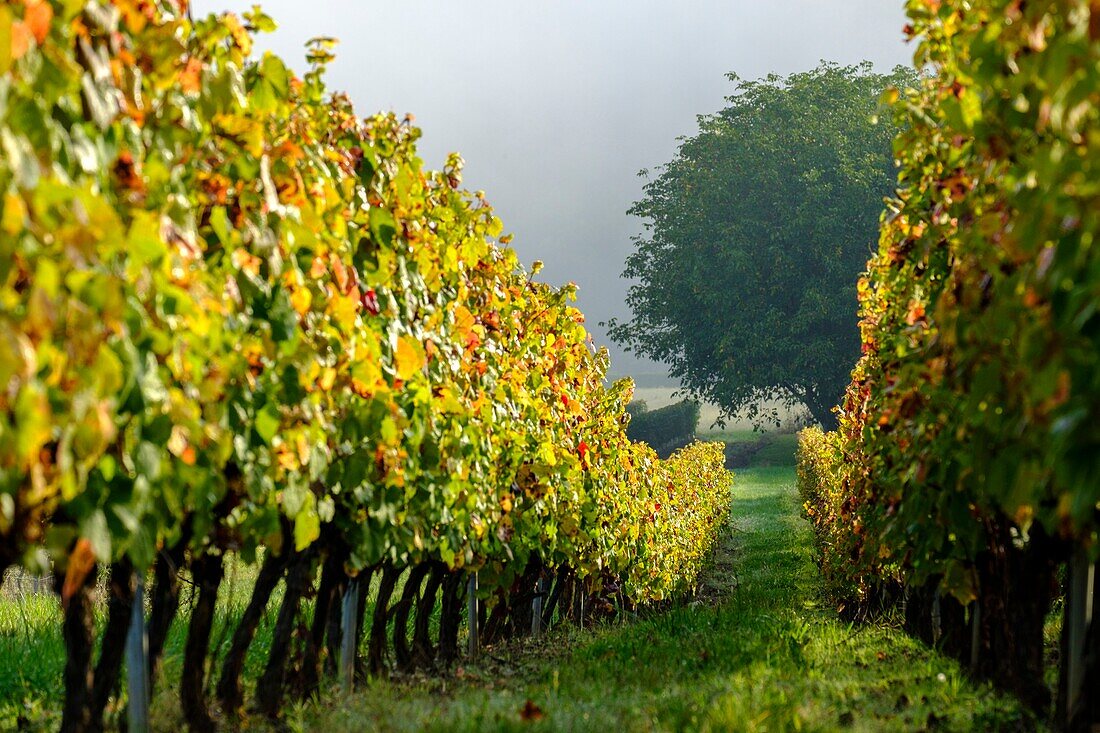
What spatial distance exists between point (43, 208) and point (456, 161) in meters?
4.41

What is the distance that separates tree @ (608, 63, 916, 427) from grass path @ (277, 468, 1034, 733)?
33.6 meters

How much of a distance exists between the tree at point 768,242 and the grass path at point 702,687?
33.6m

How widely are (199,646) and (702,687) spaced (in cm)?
249

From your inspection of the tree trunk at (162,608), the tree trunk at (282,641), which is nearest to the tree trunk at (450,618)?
the tree trunk at (282,641)

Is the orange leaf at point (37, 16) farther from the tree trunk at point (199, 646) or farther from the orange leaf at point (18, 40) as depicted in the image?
the tree trunk at point (199, 646)

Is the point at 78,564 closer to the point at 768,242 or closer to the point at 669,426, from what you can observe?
the point at 768,242

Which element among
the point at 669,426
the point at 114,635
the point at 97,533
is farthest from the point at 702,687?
the point at 669,426

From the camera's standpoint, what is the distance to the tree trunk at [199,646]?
465 cm

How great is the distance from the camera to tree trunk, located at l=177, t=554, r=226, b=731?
15.3 ft

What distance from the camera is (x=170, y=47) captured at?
331 cm

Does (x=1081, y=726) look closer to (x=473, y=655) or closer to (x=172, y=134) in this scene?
(x=172, y=134)

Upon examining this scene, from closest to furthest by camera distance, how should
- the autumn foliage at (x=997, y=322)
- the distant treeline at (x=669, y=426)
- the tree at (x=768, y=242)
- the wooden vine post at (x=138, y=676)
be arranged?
the autumn foliage at (x=997, y=322), the wooden vine post at (x=138, y=676), the tree at (x=768, y=242), the distant treeline at (x=669, y=426)

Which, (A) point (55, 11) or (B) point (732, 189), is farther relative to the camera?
(B) point (732, 189)

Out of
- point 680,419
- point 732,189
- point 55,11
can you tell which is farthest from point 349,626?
point 680,419
